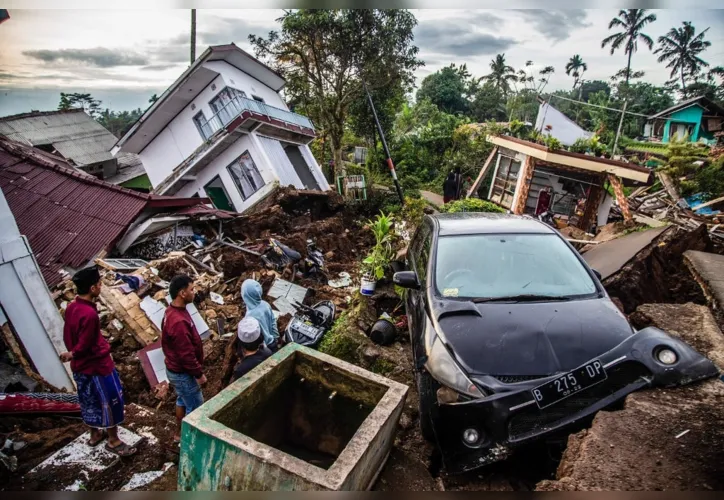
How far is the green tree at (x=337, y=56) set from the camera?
1505 centimetres

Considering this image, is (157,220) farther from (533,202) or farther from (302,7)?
(533,202)

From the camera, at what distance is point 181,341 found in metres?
3.49

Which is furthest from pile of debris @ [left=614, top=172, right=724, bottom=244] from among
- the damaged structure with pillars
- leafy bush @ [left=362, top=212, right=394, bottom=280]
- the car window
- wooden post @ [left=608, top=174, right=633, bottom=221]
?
the car window

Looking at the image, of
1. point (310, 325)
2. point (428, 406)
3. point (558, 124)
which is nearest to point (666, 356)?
point (428, 406)

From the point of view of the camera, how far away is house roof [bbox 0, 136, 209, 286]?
24.2 ft

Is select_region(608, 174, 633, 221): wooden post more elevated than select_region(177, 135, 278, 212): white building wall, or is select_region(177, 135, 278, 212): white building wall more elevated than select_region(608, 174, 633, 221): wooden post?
select_region(608, 174, 633, 221): wooden post

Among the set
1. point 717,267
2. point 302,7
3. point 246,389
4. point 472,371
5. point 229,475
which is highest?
point 302,7

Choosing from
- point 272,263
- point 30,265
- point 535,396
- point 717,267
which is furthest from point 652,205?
point 30,265

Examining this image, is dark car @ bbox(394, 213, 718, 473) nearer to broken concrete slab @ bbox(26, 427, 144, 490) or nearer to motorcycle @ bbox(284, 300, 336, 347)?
motorcycle @ bbox(284, 300, 336, 347)

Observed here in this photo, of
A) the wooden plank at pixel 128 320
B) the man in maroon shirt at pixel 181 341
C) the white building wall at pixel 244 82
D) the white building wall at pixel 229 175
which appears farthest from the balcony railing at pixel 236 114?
the man in maroon shirt at pixel 181 341

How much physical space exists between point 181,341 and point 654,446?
345cm

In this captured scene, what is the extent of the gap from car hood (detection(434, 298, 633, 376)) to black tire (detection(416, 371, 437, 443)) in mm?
341

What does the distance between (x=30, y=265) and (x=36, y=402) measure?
1522 millimetres

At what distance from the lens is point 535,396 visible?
8.24 ft
